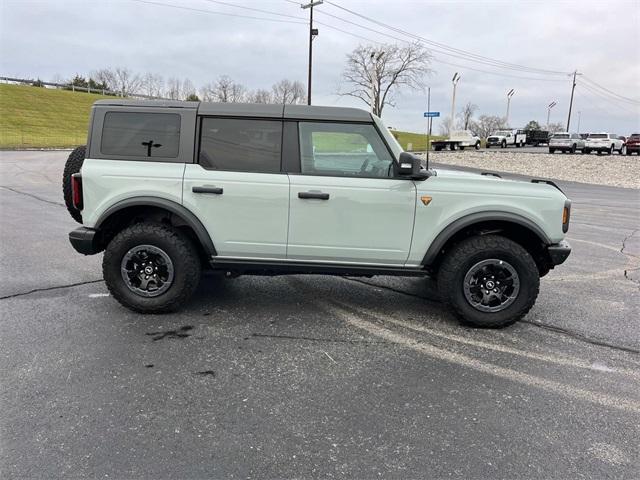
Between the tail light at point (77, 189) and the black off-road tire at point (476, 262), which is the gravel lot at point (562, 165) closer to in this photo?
the black off-road tire at point (476, 262)

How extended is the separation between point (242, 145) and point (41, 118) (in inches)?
2192

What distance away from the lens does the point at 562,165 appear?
27.3 meters

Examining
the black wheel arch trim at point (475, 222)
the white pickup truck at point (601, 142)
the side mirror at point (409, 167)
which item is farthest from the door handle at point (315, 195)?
the white pickup truck at point (601, 142)

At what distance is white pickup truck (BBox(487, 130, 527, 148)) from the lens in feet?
147

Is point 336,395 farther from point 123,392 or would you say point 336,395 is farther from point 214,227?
point 214,227

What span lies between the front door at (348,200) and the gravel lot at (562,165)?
22175 millimetres

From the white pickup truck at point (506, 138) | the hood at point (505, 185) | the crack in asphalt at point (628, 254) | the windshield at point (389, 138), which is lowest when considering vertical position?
the crack in asphalt at point (628, 254)

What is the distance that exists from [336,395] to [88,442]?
1.45 meters

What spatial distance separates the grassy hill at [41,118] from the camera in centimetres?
3734

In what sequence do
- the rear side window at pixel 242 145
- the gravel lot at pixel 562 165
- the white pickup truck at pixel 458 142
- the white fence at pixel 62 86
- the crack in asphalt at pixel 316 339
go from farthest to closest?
the white fence at pixel 62 86 → the white pickup truck at pixel 458 142 → the gravel lot at pixel 562 165 → the rear side window at pixel 242 145 → the crack in asphalt at pixel 316 339

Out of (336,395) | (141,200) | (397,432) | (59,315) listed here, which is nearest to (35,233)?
(59,315)

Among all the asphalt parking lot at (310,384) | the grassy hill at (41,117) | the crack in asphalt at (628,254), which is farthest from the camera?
the grassy hill at (41,117)

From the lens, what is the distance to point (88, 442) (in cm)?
253

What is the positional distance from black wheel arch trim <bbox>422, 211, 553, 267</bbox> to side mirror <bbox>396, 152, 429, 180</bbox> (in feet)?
1.71
